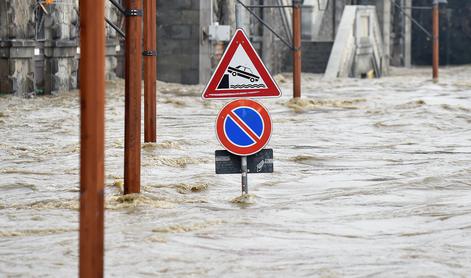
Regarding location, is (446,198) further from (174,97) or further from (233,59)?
(174,97)

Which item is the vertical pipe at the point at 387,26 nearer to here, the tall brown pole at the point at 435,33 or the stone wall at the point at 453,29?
the stone wall at the point at 453,29

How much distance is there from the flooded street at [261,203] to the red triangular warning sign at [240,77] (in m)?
0.88

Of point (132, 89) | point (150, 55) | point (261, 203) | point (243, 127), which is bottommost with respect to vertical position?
point (261, 203)

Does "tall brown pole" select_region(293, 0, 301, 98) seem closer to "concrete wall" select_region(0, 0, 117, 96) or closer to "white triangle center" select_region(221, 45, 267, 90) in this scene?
"concrete wall" select_region(0, 0, 117, 96)

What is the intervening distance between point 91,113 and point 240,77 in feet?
16.6

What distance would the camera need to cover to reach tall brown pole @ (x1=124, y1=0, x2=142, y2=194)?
1073cm

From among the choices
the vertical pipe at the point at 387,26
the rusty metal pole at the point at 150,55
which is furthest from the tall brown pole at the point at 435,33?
→ the rusty metal pole at the point at 150,55

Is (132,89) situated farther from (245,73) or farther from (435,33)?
(435,33)

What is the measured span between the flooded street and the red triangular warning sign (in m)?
0.88

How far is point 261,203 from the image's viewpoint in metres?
11.2

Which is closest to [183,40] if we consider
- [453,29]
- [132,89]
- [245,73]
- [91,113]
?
[245,73]

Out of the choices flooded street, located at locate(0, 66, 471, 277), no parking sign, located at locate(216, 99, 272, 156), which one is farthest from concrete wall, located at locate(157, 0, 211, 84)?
no parking sign, located at locate(216, 99, 272, 156)

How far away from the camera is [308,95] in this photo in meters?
27.0

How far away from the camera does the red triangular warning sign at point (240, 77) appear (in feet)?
36.1
